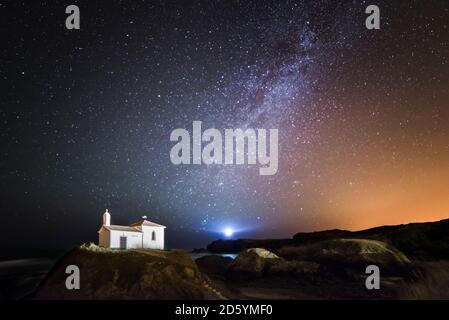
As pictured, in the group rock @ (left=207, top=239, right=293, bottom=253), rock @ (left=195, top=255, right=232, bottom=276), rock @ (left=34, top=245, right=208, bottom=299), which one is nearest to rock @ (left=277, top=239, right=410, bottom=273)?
rock @ (left=195, top=255, right=232, bottom=276)

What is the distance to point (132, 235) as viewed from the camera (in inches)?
1811

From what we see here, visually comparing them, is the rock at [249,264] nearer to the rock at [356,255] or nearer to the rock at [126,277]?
the rock at [356,255]

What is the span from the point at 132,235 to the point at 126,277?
958 centimetres

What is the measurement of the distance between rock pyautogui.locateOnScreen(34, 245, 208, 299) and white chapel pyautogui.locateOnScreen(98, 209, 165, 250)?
4871mm

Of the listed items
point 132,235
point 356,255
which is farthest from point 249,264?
point 132,235

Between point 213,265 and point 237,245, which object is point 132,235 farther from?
point 237,245

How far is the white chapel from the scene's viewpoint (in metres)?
44.9

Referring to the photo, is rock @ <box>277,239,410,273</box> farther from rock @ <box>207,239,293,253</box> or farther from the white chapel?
rock @ <box>207,239,293,253</box>

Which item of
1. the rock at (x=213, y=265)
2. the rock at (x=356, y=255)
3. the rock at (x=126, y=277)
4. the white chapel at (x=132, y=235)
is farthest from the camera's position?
the rock at (x=213, y=265)

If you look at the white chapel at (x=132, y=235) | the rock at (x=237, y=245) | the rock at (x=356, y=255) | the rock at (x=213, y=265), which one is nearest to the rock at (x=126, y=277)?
the white chapel at (x=132, y=235)

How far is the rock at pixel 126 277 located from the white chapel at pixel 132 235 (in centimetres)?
487

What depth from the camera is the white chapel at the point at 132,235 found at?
44.9 metres
